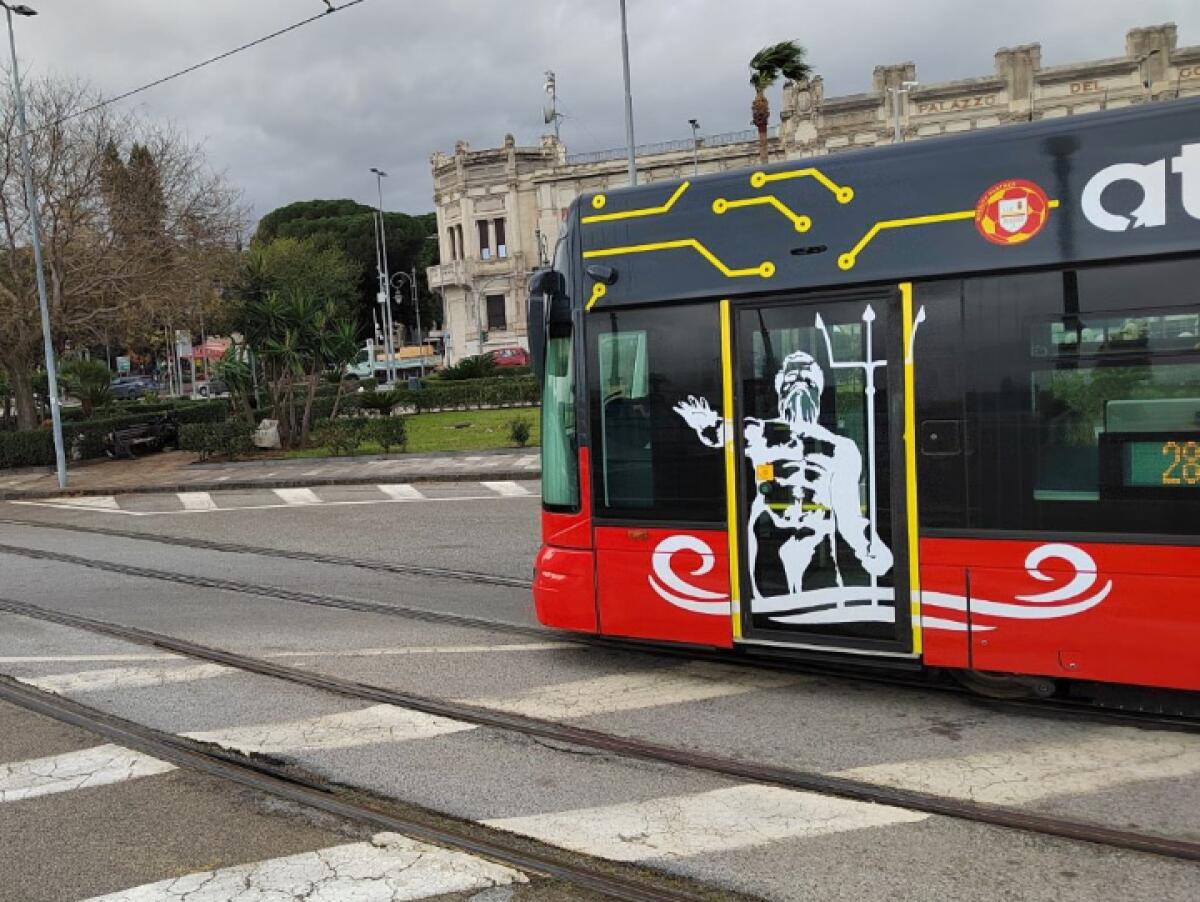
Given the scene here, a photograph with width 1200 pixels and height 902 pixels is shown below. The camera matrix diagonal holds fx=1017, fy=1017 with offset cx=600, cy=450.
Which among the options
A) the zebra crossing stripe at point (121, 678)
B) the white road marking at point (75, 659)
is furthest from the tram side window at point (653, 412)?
the white road marking at point (75, 659)

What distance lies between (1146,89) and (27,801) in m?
56.9

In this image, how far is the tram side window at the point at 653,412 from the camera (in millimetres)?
5953

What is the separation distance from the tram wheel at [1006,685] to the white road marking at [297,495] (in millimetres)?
12898

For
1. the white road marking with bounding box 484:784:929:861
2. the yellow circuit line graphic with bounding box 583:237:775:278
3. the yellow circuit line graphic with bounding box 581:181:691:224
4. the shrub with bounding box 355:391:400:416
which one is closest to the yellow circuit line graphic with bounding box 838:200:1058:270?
the yellow circuit line graphic with bounding box 583:237:775:278

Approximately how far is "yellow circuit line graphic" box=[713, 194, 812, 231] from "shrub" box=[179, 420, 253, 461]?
2003cm

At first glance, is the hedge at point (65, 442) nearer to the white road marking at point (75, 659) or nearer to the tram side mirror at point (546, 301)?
the white road marking at point (75, 659)

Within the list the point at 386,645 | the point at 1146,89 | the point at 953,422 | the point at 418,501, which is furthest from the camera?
the point at 1146,89

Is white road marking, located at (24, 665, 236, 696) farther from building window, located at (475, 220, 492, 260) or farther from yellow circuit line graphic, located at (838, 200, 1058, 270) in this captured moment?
building window, located at (475, 220, 492, 260)

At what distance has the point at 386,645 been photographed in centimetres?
743

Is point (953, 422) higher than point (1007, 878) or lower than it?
higher

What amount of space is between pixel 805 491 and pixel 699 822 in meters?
2.06

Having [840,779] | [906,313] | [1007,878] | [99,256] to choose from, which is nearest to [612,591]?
[840,779]

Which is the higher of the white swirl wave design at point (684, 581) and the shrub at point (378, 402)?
the shrub at point (378, 402)

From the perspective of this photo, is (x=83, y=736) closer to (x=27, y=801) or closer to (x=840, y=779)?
(x=27, y=801)
